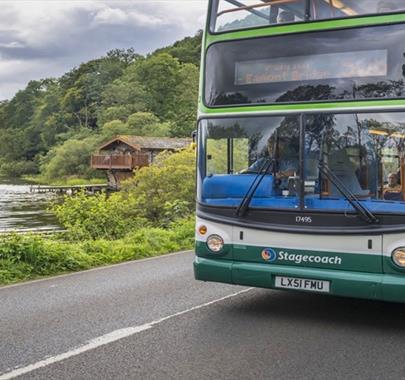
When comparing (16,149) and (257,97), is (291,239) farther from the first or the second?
(16,149)

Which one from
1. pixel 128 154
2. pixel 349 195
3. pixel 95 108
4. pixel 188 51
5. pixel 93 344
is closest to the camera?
pixel 93 344

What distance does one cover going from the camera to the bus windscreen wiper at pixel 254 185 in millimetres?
6547

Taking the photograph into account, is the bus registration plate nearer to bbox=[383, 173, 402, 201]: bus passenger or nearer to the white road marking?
bbox=[383, 173, 402, 201]: bus passenger

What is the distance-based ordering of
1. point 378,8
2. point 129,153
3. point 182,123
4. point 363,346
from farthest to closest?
point 182,123
point 129,153
point 378,8
point 363,346

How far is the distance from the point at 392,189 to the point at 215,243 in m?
2.02

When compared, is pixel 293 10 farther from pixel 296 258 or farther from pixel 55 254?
pixel 55 254

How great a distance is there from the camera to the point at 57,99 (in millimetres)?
127750

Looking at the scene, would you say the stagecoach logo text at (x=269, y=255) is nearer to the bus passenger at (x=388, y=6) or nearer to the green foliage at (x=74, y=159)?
the bus passenger at (x=388, y=6)

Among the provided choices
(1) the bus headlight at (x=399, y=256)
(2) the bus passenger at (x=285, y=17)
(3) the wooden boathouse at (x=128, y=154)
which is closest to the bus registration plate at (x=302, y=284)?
(1) the bus headlight at (x=399, y=256)

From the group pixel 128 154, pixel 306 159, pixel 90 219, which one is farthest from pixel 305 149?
pixel 128 154

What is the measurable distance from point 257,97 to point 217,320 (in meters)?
2.53

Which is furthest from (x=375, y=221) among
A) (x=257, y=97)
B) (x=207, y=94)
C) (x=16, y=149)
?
(x=16, y=149)

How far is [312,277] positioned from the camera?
633 cm

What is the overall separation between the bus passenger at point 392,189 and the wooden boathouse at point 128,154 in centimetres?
5719
